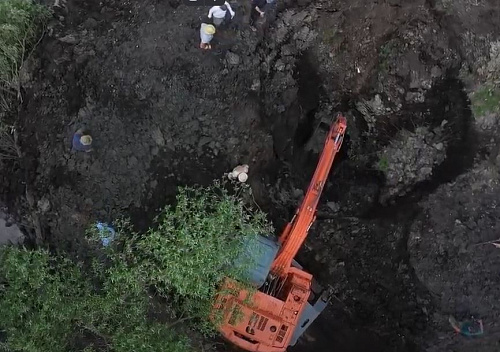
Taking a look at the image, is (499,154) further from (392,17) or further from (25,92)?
(25,92)

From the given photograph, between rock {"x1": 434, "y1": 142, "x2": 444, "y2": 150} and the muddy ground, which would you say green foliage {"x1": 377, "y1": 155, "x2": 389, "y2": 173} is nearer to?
the muddy ground

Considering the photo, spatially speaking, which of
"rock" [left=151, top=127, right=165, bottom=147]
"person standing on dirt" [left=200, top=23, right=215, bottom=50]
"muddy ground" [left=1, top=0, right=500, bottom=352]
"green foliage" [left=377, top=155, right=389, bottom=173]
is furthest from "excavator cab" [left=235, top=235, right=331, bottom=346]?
"person standing on dirt" [left=200, top=23, right=215, bottom=50]

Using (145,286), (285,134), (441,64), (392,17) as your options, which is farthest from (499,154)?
(145,286)

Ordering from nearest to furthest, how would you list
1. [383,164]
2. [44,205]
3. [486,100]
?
[44,205], [486,100], [383,164]

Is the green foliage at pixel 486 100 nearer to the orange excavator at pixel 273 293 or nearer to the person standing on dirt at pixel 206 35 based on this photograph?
the orange excavator at pixel 273 293

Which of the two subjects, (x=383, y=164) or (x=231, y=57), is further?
(x=383, y=164)

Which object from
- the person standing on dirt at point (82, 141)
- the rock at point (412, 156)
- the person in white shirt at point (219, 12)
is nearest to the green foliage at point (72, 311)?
the person standing on dirt at point (82, 141)

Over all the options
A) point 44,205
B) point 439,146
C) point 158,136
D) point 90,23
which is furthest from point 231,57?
point 439,146

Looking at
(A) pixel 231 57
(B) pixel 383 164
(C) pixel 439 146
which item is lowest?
(B) pixel 383 164

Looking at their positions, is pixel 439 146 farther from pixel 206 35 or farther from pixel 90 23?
pixel 90 23
